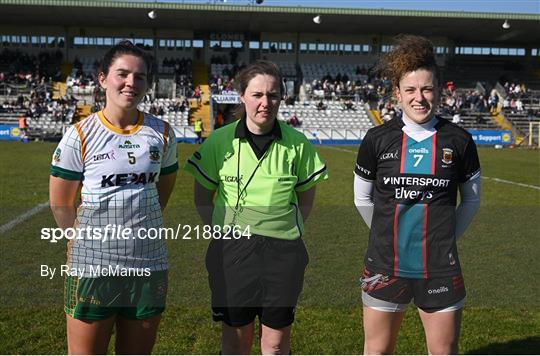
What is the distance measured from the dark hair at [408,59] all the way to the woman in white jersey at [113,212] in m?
1.20

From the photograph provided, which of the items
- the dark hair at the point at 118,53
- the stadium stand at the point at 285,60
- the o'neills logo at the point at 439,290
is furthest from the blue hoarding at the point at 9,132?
the o'neills logo at the point at 439,290

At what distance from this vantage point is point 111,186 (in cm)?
264

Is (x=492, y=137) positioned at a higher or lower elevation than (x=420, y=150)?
higher

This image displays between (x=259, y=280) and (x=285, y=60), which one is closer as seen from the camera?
(x=259, y=280)

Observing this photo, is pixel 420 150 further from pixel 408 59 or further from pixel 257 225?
pixel 257 225

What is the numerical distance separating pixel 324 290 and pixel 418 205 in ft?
8.45

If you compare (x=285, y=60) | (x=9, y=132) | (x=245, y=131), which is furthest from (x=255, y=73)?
(x=285, y=60)

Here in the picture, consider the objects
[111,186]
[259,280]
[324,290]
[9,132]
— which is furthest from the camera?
[9,132]

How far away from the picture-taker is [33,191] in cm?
1045

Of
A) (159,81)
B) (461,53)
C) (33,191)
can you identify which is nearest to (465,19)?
(461,53)

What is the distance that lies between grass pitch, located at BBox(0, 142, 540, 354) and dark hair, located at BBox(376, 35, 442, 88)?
6.86 ft

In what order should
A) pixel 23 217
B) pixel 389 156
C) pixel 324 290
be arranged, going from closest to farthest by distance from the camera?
pixel 389 156 < pixel 324 290 < pixel 23 217

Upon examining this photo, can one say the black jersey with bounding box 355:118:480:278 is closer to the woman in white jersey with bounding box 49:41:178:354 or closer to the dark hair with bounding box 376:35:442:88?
the dark hair with bounding box 376:35:442:88

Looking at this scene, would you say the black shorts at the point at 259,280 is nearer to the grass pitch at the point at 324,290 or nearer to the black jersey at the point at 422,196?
the black jersey at the point at 422,196
